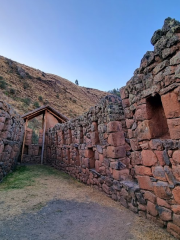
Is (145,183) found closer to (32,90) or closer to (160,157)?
(160,157)

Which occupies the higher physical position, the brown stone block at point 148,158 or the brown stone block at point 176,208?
the brown stone block at point 148,158

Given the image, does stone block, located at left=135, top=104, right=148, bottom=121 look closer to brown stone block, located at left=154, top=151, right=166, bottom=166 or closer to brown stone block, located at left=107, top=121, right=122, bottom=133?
brown stone block, located at left=154, top=151, right=166, bottom=166

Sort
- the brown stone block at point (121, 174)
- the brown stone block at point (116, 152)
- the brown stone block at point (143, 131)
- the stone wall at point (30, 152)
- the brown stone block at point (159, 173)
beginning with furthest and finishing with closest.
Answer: the stone wall at point (30, 152) < the brown stone block at point (116, 152) < the brown stone block at point (121, 174) < the brown stone block at point (143, 131) < the brown stone block at point (159, 173)

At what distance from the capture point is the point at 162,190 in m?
2.48

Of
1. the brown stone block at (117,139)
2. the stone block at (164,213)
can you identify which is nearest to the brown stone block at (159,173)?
the stone block at (164,213)

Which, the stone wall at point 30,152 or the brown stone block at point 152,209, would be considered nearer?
the brown stone block at point 152,209

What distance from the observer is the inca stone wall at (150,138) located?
7.47 ft

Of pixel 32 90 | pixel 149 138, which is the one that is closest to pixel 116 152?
pixel 149 138

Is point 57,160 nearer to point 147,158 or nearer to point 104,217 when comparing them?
point 104,217

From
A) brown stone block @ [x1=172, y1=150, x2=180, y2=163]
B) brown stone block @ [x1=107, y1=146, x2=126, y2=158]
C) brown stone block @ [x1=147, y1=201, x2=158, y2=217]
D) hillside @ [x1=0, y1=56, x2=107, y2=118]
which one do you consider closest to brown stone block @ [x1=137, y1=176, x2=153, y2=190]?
brown stone block @ [x1=147, y1=201, x2=158, y2=217]

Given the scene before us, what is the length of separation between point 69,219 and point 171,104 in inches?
119

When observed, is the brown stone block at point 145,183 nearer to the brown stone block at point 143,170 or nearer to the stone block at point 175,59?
the brown stone block at point 143,170

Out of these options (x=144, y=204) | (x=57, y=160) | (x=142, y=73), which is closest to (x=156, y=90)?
(x=142, y=73)

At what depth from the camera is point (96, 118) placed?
5.00 m
